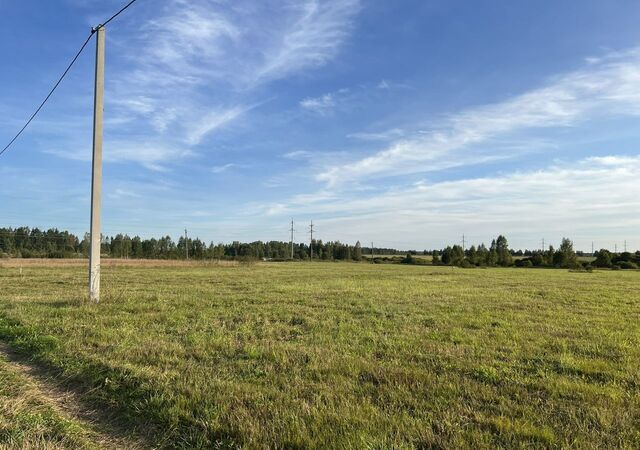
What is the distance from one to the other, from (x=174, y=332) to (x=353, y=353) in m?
4.68

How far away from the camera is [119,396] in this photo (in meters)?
6.39

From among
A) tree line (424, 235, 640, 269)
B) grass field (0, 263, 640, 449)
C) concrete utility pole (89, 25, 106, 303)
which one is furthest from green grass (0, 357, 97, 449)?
tree line (424, 235, 640, 269)

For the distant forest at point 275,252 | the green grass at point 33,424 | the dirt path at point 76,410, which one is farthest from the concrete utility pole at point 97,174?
the distant forest at point 275,252

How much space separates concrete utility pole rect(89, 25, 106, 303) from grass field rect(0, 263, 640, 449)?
2.07 meters

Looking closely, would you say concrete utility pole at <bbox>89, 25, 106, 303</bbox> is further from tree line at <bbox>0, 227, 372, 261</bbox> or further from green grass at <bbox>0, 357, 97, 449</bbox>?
tree line at <bbox>0, 227, 372, 261</bbox>

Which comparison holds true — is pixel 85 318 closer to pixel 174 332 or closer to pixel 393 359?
pixel 174 332

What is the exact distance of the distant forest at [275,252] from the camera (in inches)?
3939

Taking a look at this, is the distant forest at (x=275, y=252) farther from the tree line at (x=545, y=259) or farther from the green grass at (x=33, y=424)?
the green grass at (x=33, y=424)

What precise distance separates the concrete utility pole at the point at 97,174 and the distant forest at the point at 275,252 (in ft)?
278

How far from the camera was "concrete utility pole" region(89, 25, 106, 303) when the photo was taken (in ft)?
52.0

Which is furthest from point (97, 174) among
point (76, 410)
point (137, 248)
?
point (137, 248)

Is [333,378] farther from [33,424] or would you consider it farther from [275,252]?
[275,252]

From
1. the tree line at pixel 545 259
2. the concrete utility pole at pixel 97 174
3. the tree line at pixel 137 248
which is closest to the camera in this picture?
the concrete utility pole at pixel 97 174

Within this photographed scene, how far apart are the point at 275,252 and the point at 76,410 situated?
17247 centimetres
